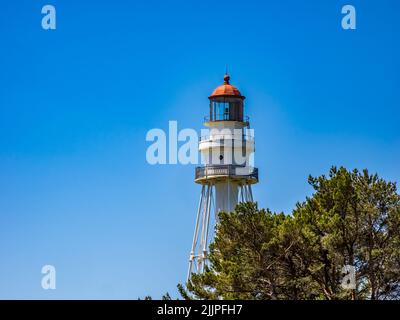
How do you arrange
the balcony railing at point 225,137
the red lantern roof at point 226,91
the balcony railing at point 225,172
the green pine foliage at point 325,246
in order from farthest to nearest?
1. the red lantern roof at point 226,91
2. the balcony railing at point 225,137
3. the balcony railing at point 225,172
4. the green pine foliage at point 325,246

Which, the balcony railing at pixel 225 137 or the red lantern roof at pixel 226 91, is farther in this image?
the red lantern roof at pixel 226 91

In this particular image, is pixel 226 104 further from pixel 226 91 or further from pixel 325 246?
pixel 325 246

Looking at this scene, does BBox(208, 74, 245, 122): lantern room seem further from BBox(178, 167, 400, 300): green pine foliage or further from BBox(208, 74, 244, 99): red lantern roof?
BBox(178, 167, 400, 300): green pine foliage

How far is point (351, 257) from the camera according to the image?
201 feet

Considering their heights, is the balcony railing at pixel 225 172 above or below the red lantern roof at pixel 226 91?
below

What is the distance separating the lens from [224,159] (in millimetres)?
87188

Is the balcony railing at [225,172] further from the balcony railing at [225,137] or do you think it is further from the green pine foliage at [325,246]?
the green pine foliage at [325,246]

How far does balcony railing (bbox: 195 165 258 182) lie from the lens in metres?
86.1

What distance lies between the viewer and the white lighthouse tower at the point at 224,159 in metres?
85.4

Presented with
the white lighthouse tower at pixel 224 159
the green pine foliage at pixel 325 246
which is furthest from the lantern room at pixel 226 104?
the green pine foliage at pixel 325 246
